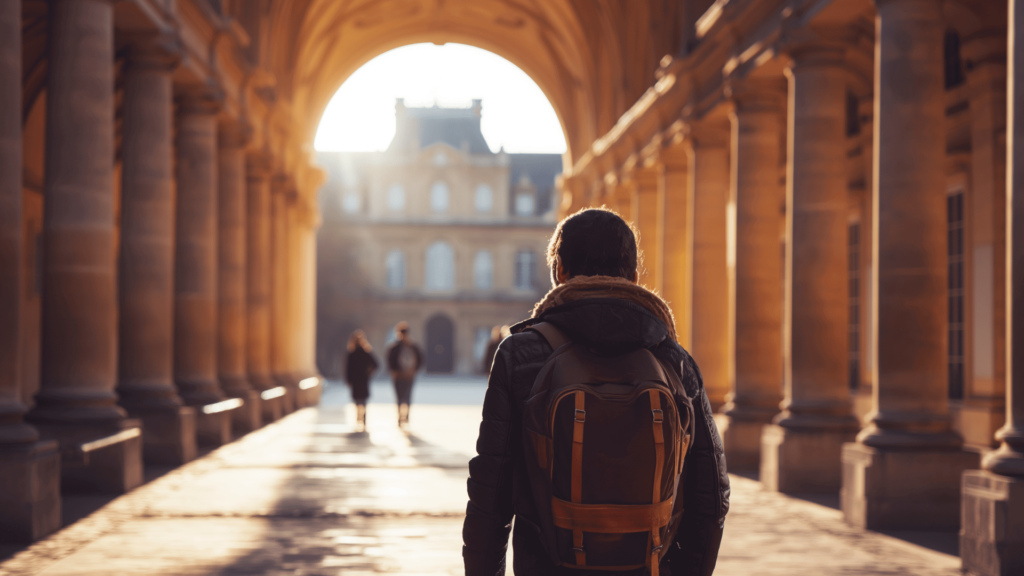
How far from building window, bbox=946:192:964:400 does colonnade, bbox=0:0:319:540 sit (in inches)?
390

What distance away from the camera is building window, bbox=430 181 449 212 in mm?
62094

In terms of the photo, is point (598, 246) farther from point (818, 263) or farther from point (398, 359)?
point (398, 359)

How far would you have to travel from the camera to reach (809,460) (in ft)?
38.6

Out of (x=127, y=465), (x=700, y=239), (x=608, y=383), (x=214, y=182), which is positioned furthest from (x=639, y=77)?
(x=608, y=383)

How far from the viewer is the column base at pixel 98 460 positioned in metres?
10.7

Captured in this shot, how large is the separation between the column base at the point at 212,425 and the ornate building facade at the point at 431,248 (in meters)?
42.6

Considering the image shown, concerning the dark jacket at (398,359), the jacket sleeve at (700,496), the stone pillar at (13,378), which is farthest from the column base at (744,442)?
the jacket sleeve at (700,496)

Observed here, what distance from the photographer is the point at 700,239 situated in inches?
656

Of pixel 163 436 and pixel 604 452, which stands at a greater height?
pixel 604 452

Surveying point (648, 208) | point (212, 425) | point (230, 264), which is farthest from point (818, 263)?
point (230, 264)

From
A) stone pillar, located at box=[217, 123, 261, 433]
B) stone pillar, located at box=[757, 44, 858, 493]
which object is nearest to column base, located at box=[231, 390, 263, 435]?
stone pillar, located at box=[217, 123, 261, 433]

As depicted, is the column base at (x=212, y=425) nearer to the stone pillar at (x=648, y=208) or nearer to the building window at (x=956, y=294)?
the stone pillar at (x=648, y=208)

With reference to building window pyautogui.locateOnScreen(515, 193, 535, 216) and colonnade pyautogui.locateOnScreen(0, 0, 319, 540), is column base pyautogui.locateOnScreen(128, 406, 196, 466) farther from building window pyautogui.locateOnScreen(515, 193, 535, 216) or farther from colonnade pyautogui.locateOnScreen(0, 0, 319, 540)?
building window pyautogui.locateOnScreen(515, 193, 535, 216)

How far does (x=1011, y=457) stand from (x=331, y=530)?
16.7 feet
